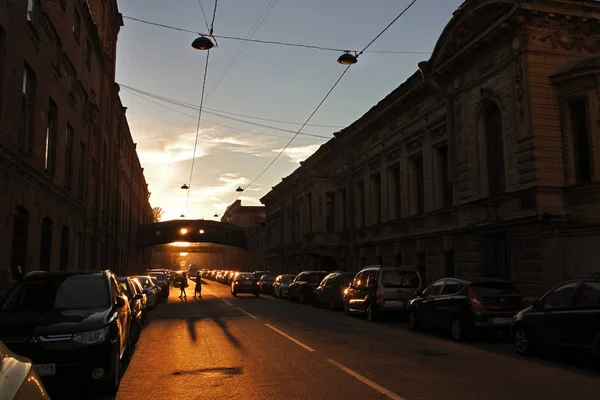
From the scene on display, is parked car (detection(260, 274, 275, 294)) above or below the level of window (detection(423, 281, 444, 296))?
below

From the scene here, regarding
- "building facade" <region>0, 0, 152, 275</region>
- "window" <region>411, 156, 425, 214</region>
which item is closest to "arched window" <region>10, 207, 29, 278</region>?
"building facade" <region>0, 0, 152, 275</region>

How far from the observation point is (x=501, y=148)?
1947 centimetres

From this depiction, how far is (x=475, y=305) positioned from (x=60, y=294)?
8890mm

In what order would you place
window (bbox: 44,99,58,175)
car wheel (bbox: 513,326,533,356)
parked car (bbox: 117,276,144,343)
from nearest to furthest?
car wheel (bbox: 513,326,533,356), parked car (bbox: 117,276,144,343), window (bbox: 44,99,58,175)

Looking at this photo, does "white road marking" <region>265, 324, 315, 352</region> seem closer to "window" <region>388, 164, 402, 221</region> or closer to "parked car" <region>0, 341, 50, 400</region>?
"parked car" <region>0, 341, 50, 400</region>

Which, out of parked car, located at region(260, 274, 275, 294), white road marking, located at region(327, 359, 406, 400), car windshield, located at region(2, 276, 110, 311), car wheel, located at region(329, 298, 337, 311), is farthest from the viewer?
parked car, located at region(260, 274, 275, 294)

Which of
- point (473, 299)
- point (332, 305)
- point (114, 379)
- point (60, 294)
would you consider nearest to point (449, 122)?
point (332, 305)

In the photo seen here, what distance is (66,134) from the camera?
2133 cm

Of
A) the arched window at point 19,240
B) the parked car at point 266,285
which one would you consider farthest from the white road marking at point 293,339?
the parked car at point 266,285

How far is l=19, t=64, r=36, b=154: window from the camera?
15.6m

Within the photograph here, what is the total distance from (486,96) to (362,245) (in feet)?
47.2

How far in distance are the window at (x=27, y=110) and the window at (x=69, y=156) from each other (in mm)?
5408

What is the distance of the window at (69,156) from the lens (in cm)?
2180

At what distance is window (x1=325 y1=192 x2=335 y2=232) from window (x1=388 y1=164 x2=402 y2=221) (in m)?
9.72
